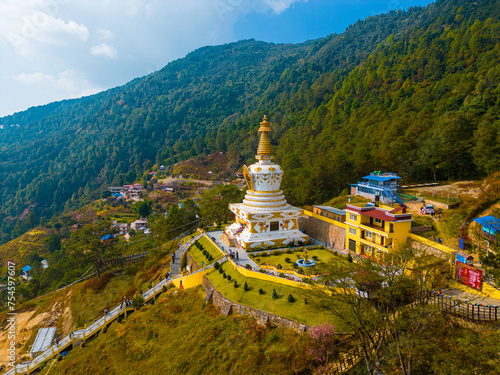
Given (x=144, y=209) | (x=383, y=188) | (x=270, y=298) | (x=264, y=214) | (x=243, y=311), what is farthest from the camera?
(x=144, y=209)

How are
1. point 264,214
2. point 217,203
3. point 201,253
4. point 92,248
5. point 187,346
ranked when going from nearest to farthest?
point 187,346
point 264,214
point 201,253
point 92,248
point 217,203

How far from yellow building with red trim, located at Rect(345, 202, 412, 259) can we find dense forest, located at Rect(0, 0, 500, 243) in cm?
1414

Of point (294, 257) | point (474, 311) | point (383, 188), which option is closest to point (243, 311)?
point (294, 257)

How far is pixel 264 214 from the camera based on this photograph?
2842 centimetres

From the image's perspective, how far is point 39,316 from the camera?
30.6 meters

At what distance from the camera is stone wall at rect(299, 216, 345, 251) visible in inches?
1057

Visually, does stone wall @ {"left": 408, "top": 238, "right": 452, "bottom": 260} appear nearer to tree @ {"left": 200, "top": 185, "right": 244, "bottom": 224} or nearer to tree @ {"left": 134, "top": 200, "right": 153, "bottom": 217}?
tree @ {"left": 200, "top": 185, "right": 244, "bottom": 224}

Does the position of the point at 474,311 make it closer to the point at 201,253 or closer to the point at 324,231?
the point at 324,231

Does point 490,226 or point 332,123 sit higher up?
point 332,123

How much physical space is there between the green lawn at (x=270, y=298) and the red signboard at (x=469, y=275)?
714 centimetres

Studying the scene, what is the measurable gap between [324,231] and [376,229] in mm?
7305

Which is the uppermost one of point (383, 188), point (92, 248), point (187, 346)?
point (383, 188)

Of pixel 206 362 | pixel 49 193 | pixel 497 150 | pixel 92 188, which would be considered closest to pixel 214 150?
pixel 92 188

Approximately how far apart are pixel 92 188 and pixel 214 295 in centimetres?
12486
